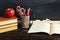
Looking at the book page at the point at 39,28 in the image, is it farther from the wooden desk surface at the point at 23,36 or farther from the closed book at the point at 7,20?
the closed book at the point at 7,20

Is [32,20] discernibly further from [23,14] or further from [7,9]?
[7,9]

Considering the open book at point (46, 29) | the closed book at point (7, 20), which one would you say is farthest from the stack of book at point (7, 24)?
the open book at point (46, 29)

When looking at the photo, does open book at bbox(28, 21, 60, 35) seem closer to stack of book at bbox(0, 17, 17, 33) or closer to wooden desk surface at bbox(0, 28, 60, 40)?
wooden desk surface at bbox(0, 28, 60, 40)

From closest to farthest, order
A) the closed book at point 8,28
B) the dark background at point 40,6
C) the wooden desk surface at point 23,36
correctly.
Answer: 1. the wooden desk surface at point 23,36
2. the closed book at point 8,28
3. the dark background at point 40,6

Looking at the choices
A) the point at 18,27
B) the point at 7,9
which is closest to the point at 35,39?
the point at 18,27

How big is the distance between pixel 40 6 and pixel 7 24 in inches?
16.4

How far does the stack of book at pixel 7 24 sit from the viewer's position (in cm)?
149

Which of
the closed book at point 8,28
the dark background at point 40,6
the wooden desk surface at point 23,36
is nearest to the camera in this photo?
the wooden desk surface at point 23,36

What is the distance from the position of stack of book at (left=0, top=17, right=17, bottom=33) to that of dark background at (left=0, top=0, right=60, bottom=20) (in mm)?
217

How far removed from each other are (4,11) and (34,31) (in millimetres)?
430

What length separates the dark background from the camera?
1702mm

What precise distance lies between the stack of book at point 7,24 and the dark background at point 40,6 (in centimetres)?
22

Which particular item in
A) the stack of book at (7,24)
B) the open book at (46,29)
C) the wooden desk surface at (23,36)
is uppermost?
the stack of book at (7,24)

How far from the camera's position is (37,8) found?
5.65ft
